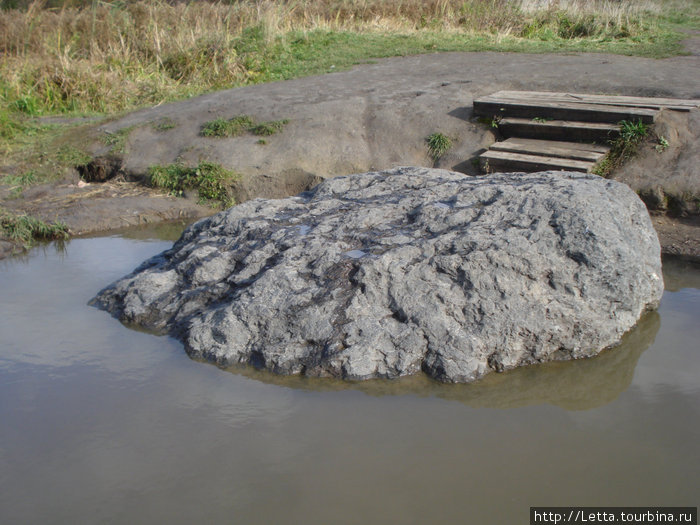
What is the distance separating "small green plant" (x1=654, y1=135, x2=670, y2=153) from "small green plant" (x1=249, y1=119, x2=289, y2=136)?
423 cm

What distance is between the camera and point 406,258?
3.70 meters

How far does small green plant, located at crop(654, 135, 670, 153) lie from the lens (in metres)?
6.27

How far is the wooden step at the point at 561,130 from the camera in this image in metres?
6.50

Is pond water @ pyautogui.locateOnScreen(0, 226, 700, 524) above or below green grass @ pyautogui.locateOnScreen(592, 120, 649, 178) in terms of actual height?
below

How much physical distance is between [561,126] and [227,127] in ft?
13.1

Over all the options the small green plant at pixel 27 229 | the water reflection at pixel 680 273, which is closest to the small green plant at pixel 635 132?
the water reflection at pixel 680 273

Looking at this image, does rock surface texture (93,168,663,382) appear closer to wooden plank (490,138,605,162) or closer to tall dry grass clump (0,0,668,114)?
wooden plank (490,138,605,162)

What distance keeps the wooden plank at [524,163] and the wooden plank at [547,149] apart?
7 centimetres

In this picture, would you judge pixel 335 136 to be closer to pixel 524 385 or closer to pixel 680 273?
pixel 680 273

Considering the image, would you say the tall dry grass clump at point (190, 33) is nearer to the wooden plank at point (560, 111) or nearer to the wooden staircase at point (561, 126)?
the wooden plank at point (560, 111)

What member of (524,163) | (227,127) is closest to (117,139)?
(227,127)

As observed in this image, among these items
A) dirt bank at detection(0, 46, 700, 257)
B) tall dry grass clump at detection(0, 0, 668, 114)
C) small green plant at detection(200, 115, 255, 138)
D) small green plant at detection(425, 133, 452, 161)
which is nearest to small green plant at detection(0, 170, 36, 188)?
dirt bank at detection(0, 46, 700, 257)

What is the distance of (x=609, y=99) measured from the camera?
6.91 meters

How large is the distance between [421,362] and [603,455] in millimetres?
1017
